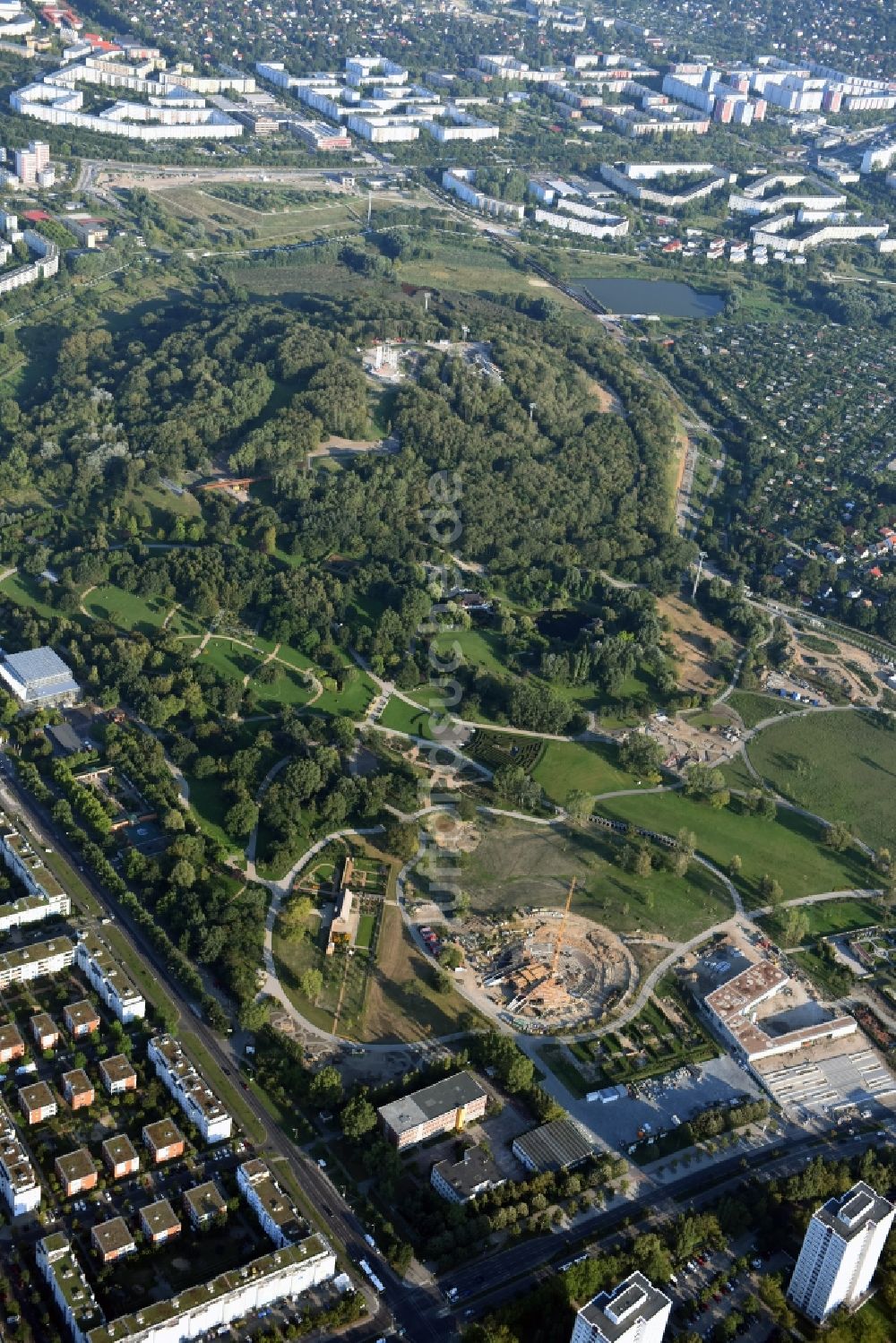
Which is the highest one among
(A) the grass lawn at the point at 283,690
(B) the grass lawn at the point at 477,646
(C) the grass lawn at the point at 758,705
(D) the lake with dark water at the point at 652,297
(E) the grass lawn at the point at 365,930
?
(D) the lake with dark water at the point at 652,297

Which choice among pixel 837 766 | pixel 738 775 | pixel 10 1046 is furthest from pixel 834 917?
pixel 10 1046

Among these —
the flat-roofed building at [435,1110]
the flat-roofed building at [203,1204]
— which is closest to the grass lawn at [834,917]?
the flat-roofed building at [435,1110]

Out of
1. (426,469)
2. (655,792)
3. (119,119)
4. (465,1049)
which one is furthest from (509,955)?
(119,119)

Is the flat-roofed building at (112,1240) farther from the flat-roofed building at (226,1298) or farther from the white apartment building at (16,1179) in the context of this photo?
the white apartment building at (16,1179)

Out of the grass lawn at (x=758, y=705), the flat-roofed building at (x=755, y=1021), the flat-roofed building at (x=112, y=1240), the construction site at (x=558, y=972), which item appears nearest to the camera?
the flat-roofed building at (x=112, y=1240)

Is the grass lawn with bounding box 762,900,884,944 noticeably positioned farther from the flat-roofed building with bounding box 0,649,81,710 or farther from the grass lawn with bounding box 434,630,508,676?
the flat-roofed building with bounding box 0,649,81,710

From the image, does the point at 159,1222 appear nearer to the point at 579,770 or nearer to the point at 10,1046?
the point at 10,1046

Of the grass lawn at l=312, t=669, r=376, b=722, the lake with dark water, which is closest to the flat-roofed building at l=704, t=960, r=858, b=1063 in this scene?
the grass lawn at l=312, t=669, r=376, b=722
